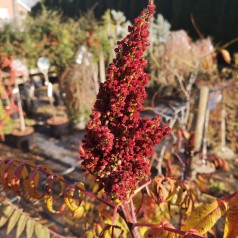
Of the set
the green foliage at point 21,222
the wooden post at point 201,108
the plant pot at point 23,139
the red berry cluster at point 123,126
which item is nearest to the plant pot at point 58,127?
the plant pot at point 23,139

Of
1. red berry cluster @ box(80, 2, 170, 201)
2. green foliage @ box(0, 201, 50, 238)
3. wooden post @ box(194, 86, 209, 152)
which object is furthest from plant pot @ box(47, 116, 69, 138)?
red berry cluster @ box(80, 2, 170, 201)

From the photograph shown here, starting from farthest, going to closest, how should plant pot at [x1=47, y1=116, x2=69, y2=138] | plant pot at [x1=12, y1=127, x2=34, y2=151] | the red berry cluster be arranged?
plant pot at [x1=47, y1=116, x2=69, y2=138]
plant pot at [x1=12, y1=127, x2=34, y2=151]
the red berry cluster

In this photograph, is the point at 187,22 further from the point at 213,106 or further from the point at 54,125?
the point at 213,106

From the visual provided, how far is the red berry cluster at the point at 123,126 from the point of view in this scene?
2.96 feet

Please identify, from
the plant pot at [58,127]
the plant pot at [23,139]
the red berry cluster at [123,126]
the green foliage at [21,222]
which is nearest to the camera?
the red berry cluster at [123,126]

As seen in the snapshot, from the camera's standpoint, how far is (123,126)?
96 centimetres

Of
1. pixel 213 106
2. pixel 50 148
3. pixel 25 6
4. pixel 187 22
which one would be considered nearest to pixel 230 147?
pixel 213 106

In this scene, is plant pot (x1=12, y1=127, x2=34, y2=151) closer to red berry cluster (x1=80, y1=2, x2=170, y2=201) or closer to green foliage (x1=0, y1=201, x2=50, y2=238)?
green foliage (x1=0, y1=201, x2=50, y2=238)

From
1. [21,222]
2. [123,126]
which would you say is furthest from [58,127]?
[123,126]

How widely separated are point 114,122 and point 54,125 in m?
5.61

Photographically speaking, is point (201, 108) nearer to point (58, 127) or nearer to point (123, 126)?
point (123, 126)

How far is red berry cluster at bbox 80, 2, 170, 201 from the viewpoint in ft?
2.96

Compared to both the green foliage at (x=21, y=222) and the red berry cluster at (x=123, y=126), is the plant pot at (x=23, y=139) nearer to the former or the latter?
the green foliage at (x=21, y=222)

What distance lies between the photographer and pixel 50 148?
6.01m
